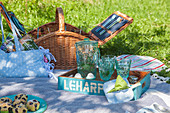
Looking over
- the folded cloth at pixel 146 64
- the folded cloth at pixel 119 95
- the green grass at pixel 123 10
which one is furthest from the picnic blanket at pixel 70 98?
the green grass at pixel 123 10

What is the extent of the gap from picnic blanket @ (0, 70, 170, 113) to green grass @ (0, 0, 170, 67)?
1.53 metres

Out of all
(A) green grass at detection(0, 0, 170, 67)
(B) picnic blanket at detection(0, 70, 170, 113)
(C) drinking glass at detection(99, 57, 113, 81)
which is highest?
(A) green grass at detection(0, 0, 170, 67)

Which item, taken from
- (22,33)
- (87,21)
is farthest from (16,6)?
(22,33)

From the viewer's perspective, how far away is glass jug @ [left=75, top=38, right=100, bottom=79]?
2.08 metres

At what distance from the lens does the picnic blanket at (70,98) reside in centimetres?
156

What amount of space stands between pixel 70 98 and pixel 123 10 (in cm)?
454

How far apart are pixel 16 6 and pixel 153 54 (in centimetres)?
348

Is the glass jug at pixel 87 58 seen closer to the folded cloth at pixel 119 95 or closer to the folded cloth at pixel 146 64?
the folded cloth at pixel 119 95

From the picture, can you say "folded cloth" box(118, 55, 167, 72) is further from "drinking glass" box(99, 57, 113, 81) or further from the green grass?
"drinking glass" box(99, 57, 113, 81)

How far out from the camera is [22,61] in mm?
2436

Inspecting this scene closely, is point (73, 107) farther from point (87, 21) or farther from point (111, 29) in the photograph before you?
point (87, 21)

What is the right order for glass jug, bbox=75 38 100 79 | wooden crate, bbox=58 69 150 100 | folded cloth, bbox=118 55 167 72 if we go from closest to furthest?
wooden crate, bbox=58 69 150 100 → glass jug, bbox=75 38 100 79 → folded cloth, bbox=118 55 167 72

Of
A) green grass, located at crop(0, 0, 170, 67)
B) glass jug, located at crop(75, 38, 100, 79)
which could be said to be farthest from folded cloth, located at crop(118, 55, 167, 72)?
glass jug, located at crop(75, 38, 100, 79)

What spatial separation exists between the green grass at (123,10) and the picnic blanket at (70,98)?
1.53 metres
